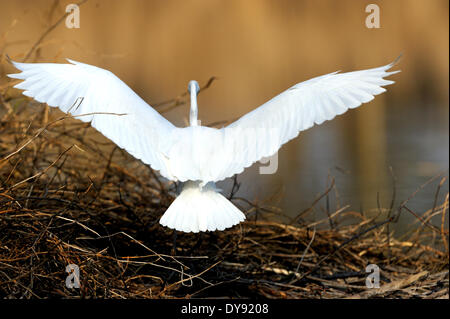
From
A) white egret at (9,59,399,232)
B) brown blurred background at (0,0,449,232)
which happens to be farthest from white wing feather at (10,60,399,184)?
brown blurred background at (0,0,449,232)

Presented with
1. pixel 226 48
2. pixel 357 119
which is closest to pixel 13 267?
pixel 357 119

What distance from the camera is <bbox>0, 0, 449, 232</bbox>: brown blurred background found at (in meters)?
4.79

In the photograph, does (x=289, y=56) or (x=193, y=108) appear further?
(x=289, y=56)

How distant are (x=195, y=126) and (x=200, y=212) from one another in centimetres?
30

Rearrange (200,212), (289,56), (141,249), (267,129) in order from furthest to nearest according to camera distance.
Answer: (289,56), (141,249), (267,129), (200,212)

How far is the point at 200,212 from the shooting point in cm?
187

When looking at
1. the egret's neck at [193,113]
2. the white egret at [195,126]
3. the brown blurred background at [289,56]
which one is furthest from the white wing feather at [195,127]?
the brown blurred background at [289,56]

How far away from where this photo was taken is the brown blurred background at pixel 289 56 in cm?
479

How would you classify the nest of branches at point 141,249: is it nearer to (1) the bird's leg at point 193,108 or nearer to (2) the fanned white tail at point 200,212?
(2) the fanned white tail at point 200,212

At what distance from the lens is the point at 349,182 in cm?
394

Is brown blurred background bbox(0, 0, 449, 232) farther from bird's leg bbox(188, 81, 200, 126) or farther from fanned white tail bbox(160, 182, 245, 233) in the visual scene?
fanned white tail bbox(160, 182, 245, 233)

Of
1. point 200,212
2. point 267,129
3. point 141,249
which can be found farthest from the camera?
point 141,249

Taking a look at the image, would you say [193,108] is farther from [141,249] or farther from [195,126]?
[141,249]

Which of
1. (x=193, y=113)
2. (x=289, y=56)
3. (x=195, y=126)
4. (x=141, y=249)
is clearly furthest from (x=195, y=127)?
(x=289, y=56)
